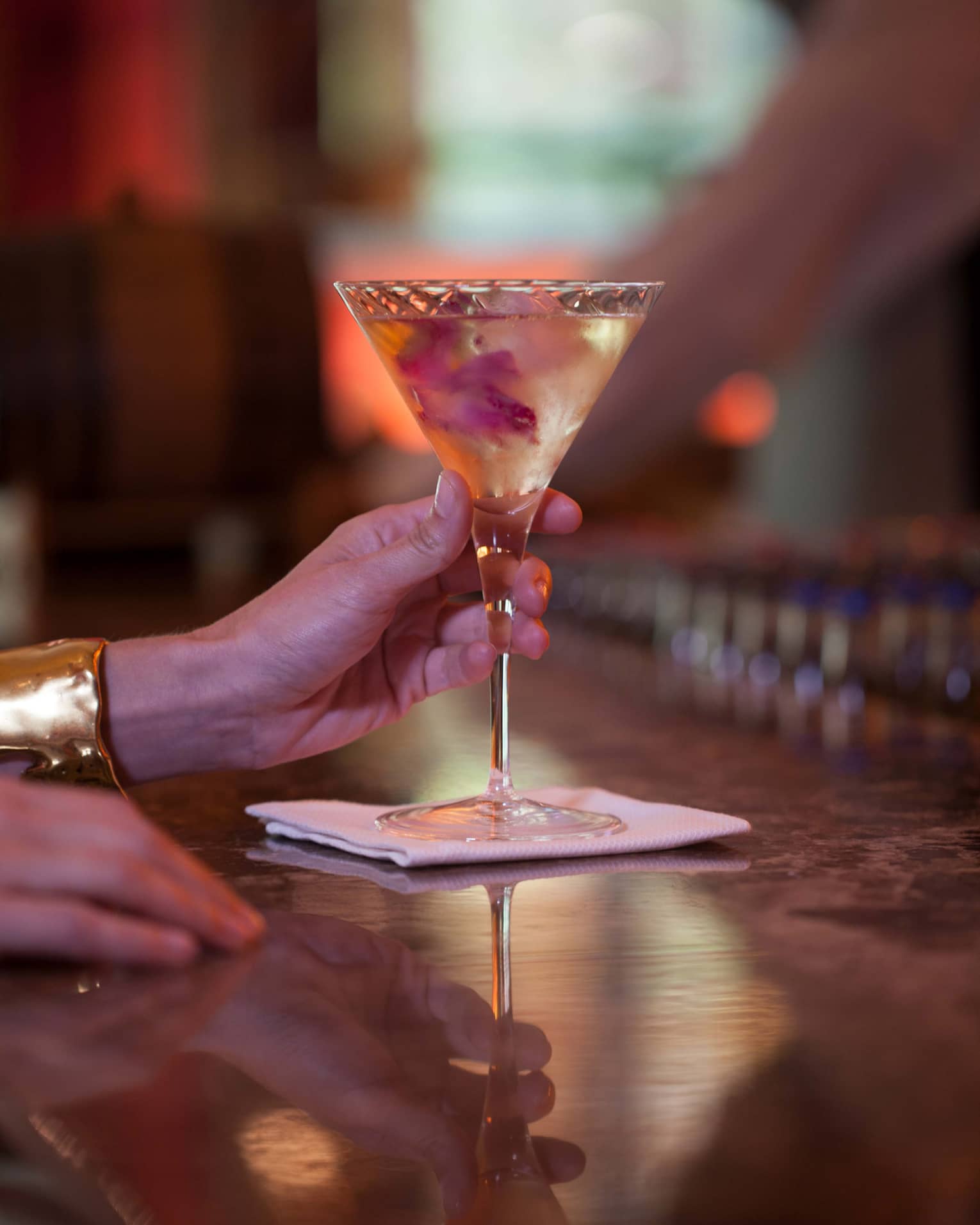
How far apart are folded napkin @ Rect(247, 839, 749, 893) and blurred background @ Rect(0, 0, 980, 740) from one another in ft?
1.90

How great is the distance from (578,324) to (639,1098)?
1.71 ft

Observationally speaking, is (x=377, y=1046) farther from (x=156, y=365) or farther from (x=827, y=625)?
(x=156, y=365)

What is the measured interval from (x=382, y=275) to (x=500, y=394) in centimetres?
800

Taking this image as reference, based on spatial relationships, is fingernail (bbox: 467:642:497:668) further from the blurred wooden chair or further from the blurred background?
the blurred wooden chair

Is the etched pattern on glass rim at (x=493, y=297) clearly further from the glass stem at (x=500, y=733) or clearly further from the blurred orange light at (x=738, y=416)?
the blurred orange light at (x=738, y=416)

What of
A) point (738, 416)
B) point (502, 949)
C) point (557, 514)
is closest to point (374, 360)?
point (738, 416)

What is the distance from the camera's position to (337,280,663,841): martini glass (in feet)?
2.98

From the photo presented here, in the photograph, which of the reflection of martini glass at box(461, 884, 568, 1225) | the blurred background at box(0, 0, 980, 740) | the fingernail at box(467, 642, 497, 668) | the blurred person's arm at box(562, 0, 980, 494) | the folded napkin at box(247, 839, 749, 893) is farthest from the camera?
the blurred person's arm at box(562, 0, 980, 494)

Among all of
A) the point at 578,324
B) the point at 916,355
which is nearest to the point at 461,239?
the point at 916,355

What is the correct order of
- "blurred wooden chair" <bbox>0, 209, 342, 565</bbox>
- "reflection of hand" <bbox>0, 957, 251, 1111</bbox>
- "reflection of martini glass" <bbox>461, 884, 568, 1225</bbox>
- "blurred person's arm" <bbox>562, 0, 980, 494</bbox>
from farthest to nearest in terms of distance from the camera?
"blurred wooden chair" <bbox>0, 209, 342, 565</bbox>
"blurred person's arm" <bbox>562, 0, 980, 494</bbox>
"reflection of hand" <bbox>0, 957, 251, 1111</bbox>
"reflection of martini glass" <bbox>461, 884, 568, 1225</bbox>

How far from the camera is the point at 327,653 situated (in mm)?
938

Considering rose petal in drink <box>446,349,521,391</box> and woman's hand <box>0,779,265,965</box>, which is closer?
woman's hand <box>0,779,265,965</box>

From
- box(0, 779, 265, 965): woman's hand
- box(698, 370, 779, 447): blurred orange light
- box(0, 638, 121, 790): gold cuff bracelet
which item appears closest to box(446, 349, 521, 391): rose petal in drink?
box(0, 638, 121, 790): gold cuff bracelet

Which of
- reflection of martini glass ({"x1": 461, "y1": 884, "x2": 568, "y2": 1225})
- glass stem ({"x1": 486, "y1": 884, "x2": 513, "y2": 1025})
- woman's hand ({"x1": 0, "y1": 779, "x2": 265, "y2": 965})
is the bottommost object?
glass stem ({"x1": 486, "y1": 884, "x2": 513, "y2": 1025})
